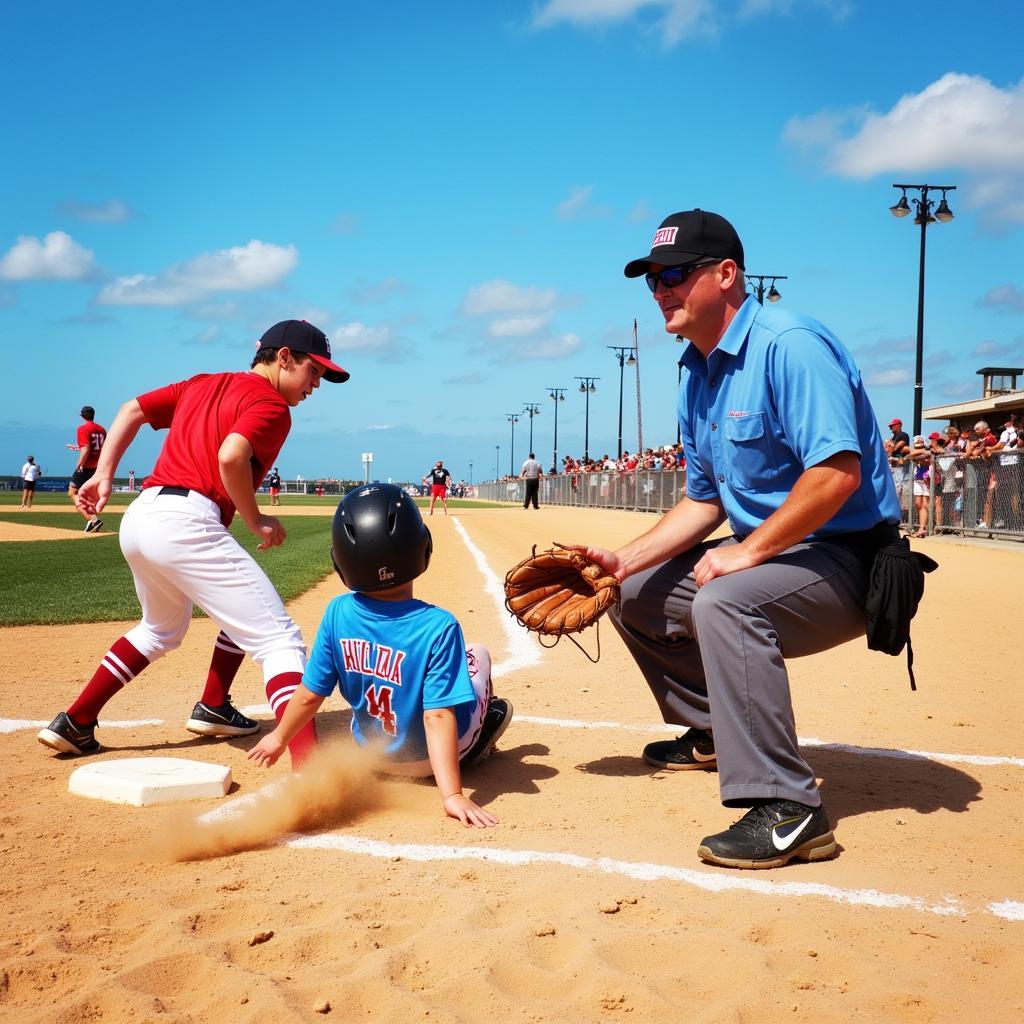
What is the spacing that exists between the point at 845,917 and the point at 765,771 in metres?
0.62

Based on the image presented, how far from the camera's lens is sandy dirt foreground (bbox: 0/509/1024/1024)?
241 centimetres

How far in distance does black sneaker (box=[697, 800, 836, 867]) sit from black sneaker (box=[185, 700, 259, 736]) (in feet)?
8.59

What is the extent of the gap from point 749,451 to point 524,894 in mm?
1857

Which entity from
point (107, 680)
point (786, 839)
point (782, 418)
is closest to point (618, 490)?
point (107, 680)

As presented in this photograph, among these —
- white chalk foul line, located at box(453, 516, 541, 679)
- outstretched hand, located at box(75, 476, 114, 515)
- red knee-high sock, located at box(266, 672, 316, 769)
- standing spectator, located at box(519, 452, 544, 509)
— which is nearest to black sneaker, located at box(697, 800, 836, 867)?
red knee-high sock, located at box(266, 672, 316, 769)

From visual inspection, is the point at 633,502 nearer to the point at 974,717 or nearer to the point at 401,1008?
the point at 974,717

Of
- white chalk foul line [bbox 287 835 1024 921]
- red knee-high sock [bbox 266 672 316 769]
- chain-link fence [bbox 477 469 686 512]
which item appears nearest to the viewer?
white chalk foul line [bbox 287 835 1024 921]

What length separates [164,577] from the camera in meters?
4.48

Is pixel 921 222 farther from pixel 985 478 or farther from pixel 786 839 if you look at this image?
pixel 786 839

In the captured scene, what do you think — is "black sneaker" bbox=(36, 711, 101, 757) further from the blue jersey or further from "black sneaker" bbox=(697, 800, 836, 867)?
"black sneaker" bbox=(697, 800, 836, 867)

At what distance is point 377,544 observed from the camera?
12.1ft

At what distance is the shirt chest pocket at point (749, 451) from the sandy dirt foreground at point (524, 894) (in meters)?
1.32

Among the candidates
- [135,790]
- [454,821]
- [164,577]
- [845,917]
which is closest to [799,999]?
[845,917]

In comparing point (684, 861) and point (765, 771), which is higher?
point (765, 771)
